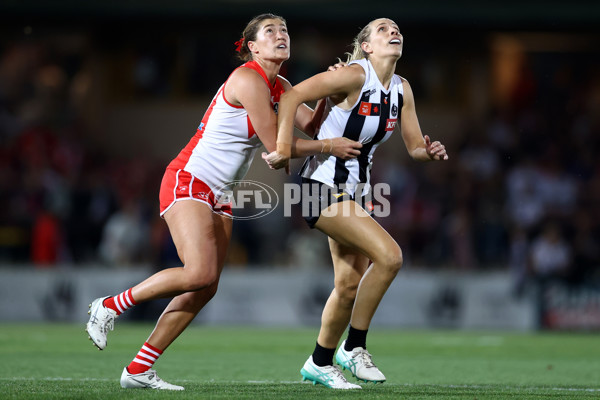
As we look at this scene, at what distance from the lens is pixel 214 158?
20.0 feet

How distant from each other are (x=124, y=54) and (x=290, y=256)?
23.1 feet

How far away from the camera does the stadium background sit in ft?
48.6

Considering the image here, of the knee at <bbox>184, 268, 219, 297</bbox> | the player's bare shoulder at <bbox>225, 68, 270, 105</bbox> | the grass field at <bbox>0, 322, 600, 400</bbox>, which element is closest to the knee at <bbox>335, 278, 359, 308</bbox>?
the grass field at <bbox>0, 322, 600, 400</bbox>

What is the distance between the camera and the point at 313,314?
1479 cm

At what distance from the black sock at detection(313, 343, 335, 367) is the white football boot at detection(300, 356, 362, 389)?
3 cm

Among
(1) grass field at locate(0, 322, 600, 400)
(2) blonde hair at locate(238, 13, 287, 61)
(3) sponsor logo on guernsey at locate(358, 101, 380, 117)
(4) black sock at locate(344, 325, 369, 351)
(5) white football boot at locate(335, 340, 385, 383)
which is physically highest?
(2) blonde hair at locate(238, 13, 287, 61)

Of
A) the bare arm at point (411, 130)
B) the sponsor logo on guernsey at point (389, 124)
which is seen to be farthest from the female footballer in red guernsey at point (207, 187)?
the bare arm at point (411, 130)

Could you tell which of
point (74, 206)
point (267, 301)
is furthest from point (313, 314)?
point (74, 206)

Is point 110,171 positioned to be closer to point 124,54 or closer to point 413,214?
point 124,54

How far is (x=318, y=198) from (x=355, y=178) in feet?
1.00

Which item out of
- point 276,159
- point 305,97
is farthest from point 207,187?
point 305,97

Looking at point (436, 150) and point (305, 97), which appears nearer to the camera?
point (305, 97)

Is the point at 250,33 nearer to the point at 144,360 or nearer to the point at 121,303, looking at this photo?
the point at 121,303

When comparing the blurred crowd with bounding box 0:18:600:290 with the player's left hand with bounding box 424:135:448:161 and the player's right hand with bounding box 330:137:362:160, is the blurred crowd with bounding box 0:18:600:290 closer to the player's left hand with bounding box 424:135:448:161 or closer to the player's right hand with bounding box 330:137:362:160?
the player's left hand with bounding box 424:135:448:161
